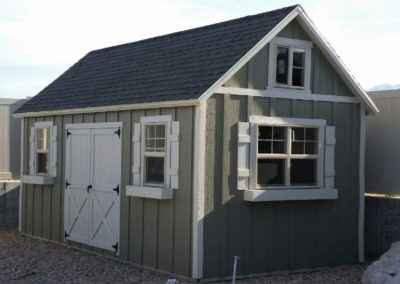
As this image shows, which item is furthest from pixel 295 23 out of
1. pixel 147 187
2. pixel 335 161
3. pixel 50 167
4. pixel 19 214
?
pixel 19 214

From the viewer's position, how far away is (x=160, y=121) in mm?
10586

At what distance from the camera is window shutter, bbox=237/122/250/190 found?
1026cm

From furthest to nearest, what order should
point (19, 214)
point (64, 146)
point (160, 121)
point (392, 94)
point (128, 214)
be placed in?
point (19, 214) → point (64, 146) → point (392, 94) → point (128, 214) → point (160, 121)

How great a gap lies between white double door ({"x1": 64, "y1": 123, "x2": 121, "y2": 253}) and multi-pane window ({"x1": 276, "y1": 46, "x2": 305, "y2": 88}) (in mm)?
2852

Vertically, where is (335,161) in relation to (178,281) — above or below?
above

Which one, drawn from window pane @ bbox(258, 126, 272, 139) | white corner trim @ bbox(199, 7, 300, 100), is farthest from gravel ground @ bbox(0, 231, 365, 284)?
white corner trim @ bbox(199, 7, 300, 100)

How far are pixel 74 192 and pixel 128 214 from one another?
1.92 meters

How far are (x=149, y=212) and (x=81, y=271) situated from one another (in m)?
1.38

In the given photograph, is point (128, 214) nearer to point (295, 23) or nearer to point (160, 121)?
point (160, 121)

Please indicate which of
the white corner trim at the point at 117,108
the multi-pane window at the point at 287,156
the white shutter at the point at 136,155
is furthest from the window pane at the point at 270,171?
the white shutter at the point at 136,155

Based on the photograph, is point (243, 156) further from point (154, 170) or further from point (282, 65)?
point (282, 65)

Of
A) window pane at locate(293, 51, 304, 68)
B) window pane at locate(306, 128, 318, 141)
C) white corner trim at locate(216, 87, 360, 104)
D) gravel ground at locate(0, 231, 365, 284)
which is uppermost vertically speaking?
window pane at locate(293, 51, 304, 68)

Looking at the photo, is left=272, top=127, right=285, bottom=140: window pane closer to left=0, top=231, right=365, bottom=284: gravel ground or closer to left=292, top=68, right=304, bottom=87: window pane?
left=292, top=68, right=304, bottom=87: window pane

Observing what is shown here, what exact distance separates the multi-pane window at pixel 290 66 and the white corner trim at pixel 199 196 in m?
1.63
